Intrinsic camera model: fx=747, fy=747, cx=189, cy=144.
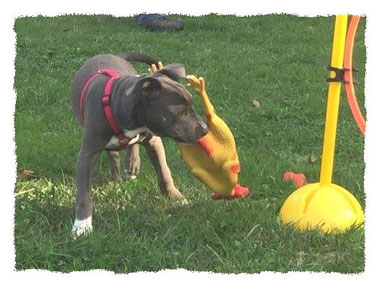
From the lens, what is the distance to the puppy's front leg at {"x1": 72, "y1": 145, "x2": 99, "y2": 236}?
354 centimetres

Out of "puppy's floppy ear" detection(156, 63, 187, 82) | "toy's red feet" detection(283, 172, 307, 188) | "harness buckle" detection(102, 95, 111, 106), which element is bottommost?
"toy's red feet" detection(283, 172, 307, 188)

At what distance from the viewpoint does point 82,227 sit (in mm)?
3520

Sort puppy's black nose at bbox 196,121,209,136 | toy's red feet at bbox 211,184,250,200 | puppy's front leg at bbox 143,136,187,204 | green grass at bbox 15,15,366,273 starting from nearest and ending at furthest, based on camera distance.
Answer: green grass at bbox 15,15,366,273, puppy's black nose at bbox 196,121,209,136, toy's red feet at bbox 211,184,250,200, puppy's front leg at bbox 143,136,187,204

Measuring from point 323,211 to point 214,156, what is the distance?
59 cm

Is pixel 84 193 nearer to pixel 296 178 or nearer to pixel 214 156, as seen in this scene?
pixel 214 156

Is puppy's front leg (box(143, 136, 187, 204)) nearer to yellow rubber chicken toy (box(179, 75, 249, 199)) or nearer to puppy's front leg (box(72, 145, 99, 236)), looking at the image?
yellow rubber chicken toy (box(179, 75, 249, 199))

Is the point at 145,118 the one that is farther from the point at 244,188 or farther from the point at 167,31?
the point at 167,31

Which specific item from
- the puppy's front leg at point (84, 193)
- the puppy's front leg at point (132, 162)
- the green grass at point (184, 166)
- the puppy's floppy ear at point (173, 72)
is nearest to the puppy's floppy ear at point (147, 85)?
the puppy's floppy ear at point (173, 72)

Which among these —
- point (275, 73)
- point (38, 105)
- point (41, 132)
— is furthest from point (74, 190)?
point (275, 73)

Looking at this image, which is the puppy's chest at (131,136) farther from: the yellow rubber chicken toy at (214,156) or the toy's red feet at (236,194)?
the toy's red feet at (236,194)

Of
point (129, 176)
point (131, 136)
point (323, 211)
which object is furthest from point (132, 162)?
point (323, 211)

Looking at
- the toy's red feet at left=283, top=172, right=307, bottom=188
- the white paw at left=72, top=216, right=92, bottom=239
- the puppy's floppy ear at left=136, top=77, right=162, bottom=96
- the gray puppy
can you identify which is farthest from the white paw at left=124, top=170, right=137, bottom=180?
the puppy's floppy ear at left=136, top=77, right=162, bottom=96

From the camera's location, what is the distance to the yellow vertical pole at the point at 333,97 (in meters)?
3.48

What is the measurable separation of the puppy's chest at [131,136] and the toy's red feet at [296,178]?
1.02 metres
